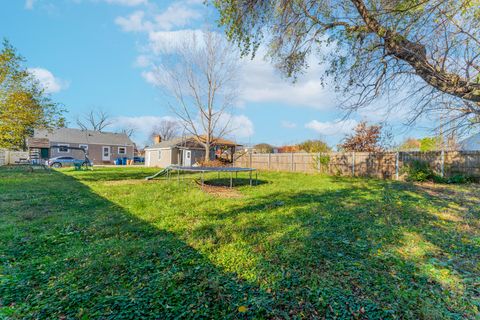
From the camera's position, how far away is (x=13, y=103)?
39.2 ft

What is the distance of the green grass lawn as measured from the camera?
6.57 feet

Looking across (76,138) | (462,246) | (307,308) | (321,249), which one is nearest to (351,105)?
(462,246)

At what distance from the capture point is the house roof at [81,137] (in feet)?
92.5

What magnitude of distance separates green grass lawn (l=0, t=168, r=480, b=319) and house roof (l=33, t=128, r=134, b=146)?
28969 millimetres

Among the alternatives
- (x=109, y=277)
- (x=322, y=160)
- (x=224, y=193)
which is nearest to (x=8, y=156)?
(x=224, y=193)

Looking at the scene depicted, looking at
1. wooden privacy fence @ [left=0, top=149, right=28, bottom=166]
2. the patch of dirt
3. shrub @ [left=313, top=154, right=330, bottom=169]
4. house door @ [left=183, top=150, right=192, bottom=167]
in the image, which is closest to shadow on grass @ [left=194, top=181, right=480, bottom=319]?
the patch of dirt

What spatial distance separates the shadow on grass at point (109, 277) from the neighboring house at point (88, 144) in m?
29.1

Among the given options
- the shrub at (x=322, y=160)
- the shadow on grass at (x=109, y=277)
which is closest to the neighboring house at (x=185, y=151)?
the shrub at (x=322, y=160)

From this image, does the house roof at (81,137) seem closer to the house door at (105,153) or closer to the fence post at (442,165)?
the house door at (105,153)

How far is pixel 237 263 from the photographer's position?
2.76 m

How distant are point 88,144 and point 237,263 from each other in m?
33.8

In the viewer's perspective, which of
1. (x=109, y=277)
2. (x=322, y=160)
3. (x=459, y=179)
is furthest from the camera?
(x=322, y=160)

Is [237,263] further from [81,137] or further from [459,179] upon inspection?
[81,137]

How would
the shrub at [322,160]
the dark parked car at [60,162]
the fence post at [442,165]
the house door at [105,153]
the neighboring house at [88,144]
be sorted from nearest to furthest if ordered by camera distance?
the fence post at [442,165] → the shrub at [322,160] → the dark parked car at [60,162] → the neighboring house at [88,144] → the house door at [105,153]
